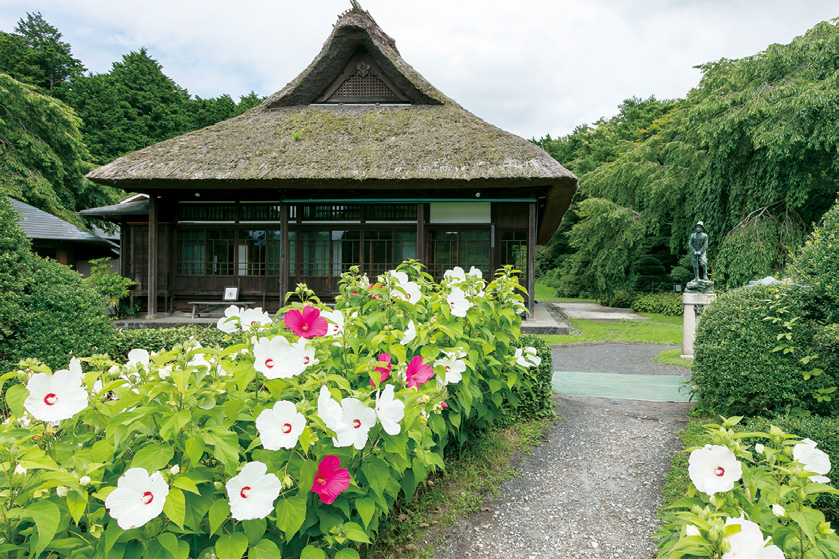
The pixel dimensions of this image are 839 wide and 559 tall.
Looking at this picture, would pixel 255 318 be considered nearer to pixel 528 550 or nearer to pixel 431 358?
pixel 431 358

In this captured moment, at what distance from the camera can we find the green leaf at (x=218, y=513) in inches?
45.8

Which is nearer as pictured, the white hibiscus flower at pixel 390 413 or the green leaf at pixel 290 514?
the green leaf at pixel 290 514

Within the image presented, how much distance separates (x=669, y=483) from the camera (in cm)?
299

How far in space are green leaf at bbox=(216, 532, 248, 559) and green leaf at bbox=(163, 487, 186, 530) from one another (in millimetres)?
141

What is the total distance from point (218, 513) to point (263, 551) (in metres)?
0.17

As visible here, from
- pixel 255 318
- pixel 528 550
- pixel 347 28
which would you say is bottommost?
pixel 528 550

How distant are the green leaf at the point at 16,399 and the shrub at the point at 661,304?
17780 mm

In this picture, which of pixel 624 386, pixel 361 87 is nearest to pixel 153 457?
pixel 624 386

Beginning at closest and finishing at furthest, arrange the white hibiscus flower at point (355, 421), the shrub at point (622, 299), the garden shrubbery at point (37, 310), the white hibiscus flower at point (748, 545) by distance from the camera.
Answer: the white hibiscus flower at point (748, 545)
the white hibiscus flower at point (355, 421)
the garden shrubbery at point (37, 310)
the shrub at point (622, 299)

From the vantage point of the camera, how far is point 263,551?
4.04 feet

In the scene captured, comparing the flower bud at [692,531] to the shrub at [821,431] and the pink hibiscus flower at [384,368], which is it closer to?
the pink hibiscus flower at [384,368]

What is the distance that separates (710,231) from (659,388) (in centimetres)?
1099

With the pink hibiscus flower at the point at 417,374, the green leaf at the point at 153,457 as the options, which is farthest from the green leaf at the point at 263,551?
the pink hibiscus flower at the point at 417,374

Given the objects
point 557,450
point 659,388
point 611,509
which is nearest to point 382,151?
point 659,388
